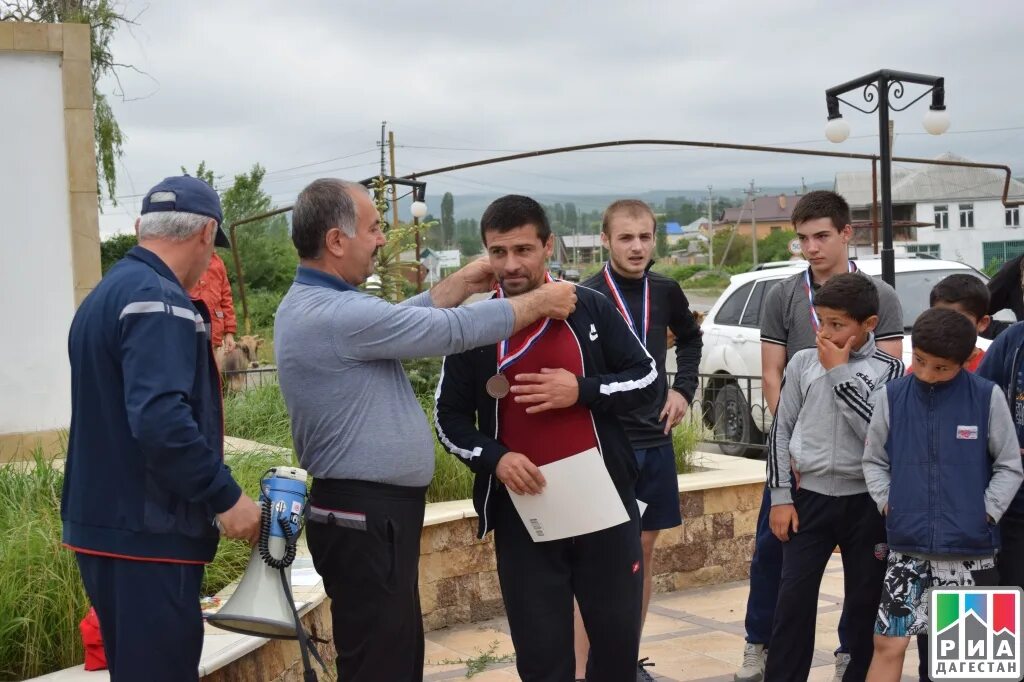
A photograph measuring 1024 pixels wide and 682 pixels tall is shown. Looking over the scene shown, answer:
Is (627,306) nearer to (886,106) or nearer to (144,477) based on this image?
(144,477)

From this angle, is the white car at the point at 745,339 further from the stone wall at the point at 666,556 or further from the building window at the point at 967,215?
the building window at the point at 967,215

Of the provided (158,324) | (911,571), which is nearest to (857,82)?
(911,571)

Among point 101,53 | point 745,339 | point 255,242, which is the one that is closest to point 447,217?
point 255,242

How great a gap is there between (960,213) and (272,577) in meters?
93.7

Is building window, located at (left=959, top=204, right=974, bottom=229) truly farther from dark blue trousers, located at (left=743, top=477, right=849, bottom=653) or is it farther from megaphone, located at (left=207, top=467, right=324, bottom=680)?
megaphone, located at (left=207, top=467, right=324, bottom=680)

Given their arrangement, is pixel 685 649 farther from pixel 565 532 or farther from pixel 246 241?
pixel 246 241

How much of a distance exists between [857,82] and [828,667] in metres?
7.24

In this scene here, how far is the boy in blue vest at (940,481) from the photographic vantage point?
3.87 metres

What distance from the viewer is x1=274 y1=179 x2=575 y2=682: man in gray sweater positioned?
329 cm

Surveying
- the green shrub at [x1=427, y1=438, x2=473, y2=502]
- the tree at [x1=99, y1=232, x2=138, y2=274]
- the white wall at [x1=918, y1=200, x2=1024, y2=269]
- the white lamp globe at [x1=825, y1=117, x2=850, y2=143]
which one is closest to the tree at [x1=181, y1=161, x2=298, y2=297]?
the tree at [x1=99, y1=232, x2=138, y2=274]

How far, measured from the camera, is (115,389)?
3.01 meters

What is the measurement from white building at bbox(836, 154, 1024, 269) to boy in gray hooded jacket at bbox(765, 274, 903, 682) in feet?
276

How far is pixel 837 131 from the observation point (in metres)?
13.2

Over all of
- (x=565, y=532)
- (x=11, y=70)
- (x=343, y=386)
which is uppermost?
(x=11, y=70)
